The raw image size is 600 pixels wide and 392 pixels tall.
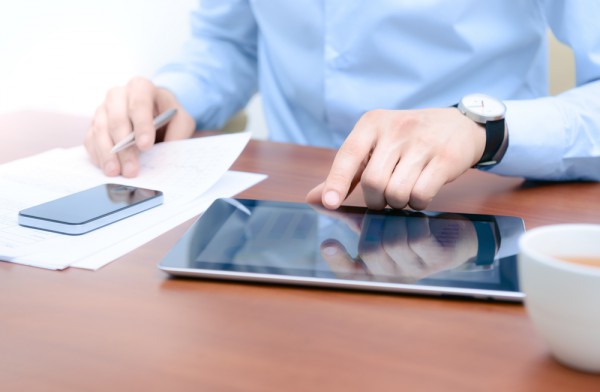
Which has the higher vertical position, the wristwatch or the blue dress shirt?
the blue dress shirt

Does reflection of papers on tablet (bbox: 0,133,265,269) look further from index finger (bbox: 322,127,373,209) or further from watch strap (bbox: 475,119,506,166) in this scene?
watch strap (bbox: 475,119,506,166)

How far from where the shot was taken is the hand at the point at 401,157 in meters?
0.63

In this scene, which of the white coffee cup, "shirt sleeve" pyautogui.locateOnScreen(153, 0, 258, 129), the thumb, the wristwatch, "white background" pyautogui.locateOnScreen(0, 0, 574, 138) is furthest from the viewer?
"white background" pyautogui.locateOnScreen(0, 0, 574, 138)

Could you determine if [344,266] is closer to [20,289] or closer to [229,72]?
[20,289]

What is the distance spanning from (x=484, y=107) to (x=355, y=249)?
31 centimetres

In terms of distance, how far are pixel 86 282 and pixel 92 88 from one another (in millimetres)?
1621

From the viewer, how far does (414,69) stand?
1035mm

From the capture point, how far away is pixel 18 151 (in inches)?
36.6

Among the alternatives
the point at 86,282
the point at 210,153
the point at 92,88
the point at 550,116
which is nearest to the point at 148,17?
the point at 92,88

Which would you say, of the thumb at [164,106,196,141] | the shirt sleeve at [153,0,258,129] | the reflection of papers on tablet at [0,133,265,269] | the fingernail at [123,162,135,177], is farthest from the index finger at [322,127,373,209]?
the shirt sleeve at [153,0,258,129]

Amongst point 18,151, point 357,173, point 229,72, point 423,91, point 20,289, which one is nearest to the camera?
point 20,289

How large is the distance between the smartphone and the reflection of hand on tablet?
0.66ft

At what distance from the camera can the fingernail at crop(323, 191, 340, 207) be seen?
62 cm

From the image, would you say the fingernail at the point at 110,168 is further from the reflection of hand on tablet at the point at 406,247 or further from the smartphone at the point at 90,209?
the reflection of hand on tablet at the point at 406,247
